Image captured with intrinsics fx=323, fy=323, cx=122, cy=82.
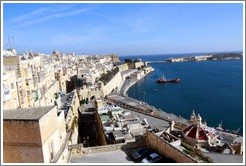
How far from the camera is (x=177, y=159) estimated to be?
676cm

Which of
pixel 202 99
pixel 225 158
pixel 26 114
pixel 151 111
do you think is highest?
pixel 26 114

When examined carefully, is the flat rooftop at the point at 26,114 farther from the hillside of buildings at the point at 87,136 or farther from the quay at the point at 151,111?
the quay at the point at 151,111

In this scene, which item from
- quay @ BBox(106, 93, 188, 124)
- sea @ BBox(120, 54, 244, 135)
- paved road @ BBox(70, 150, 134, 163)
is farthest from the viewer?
sea @ BBox(120, 54, 244, 135)

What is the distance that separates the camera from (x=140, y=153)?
24.9 ft

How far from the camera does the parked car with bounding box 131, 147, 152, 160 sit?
7352mm

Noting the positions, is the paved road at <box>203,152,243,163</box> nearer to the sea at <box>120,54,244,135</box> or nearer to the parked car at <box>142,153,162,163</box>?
the parked car at <box>142,153,162,163</box>

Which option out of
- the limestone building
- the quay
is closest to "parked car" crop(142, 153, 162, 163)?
the limestone building

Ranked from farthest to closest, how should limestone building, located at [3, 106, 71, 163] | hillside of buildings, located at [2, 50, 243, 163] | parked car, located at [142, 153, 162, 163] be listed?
parked car, located at [142, 153, 162, 163] → hillside of buildings, located at [2, 50, 243, 163] → limestone building, located at [3, 106, 71, 163]

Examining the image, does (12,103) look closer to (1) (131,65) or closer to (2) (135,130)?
(2) (135,130)

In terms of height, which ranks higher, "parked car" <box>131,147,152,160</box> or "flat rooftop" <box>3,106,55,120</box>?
"flat rooftop" <box>3,106,55,120</box>

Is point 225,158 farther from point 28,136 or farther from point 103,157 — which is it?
point 28,136

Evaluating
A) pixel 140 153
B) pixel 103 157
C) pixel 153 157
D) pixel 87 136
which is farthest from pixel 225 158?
pixel 87 136

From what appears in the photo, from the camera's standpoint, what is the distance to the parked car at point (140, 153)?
7.35m

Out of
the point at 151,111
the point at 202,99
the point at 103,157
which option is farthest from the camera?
the point at 202,99
